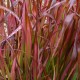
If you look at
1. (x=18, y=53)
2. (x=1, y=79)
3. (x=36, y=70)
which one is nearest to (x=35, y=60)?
(x=36, y=70)

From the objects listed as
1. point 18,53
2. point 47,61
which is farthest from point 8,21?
point 47,61

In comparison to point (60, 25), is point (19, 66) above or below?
below

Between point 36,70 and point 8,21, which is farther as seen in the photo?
point 8,21

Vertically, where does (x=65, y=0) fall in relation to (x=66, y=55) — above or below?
above

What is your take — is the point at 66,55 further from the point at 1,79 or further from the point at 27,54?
the point at 1,79

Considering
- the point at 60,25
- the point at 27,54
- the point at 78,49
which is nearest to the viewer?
the point at 78,49

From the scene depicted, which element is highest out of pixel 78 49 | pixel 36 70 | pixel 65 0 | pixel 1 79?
pixel 65 0

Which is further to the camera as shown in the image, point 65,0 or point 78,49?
point 65,0

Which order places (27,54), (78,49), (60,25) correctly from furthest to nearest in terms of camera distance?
(60,25) < (27,54) < (78,49)

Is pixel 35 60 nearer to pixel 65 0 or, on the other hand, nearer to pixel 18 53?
pixel 18 53
